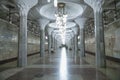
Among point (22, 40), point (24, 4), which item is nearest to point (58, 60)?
point (22, 40)

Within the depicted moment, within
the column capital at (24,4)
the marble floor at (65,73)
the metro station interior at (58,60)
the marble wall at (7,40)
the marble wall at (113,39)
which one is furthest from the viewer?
the marble wall at (113,39)

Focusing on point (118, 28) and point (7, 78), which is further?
point (118, 28)

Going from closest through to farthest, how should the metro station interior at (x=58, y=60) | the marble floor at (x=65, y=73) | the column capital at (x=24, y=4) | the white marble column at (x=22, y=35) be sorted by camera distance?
the marble floor at (x=65, y=73)
the metro station interior at (x=58, y=60)
the column capital at (x=24, y=4)
the white marble column at (x=22, y=35)

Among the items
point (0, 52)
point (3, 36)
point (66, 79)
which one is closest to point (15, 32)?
point (3, 36)

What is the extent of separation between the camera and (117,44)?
14.2m

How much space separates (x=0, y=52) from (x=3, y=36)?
1558 mm

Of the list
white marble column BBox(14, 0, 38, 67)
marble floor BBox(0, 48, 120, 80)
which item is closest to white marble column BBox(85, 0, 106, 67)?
marble floor BBox(0, 48, 120, 80)

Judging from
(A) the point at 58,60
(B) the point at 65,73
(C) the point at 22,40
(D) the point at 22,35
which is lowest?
(A) the point at 58,60

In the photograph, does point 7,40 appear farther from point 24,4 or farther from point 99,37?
point 99,37

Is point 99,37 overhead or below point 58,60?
overhead

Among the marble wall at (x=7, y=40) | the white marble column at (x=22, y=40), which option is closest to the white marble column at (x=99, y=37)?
the white marble column at (x=22, y=40)

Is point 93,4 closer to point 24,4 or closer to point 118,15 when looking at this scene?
point 118,15

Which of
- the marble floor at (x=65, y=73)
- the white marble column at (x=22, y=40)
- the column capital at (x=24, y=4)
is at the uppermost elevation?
the column capital at (x=24, y=4)

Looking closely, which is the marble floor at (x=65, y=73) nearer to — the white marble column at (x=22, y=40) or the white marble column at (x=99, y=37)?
the white marble column at (x=99, y=37)
